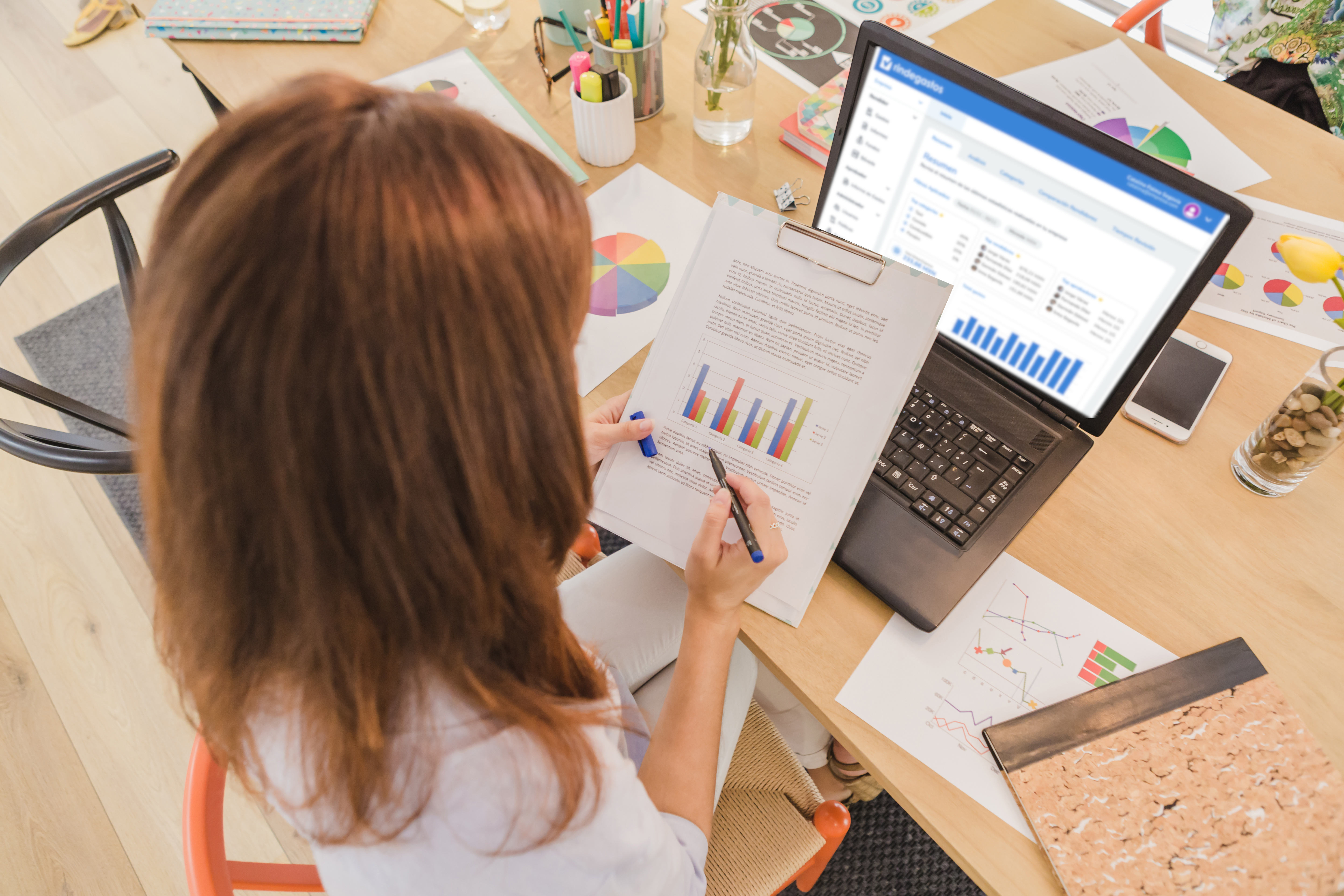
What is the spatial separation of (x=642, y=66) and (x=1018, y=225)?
602 millimetres

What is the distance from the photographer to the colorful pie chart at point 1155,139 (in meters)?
1.05

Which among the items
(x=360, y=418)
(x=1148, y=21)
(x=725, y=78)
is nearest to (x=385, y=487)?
(x=360, y=418)

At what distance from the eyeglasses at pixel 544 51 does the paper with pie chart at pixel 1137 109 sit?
673 millimetres

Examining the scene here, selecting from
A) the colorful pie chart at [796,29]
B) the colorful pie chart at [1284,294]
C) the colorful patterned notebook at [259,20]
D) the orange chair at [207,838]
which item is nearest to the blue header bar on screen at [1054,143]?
the colorful pie chart at [1284,294]

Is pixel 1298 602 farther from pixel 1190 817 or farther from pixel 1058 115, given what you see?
pixel 1058 115

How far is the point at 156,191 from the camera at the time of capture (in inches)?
78.7

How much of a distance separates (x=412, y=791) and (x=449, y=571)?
150mm

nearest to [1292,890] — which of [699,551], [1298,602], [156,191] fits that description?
[1298,602]

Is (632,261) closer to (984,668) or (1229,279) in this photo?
(984,668)

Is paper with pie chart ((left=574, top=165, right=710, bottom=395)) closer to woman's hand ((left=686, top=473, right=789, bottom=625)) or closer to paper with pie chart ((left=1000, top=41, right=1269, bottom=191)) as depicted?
woman's hand ((left=686, top=473, right=789, bottom=625))

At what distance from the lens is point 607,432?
738 mm

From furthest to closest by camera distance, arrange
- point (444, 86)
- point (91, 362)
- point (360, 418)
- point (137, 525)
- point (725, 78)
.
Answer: point (91, 362) → point (137, 525) → point (444, 86) → point (725, 78) → point (360, 418)

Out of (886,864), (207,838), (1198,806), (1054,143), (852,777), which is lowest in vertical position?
(886,864)

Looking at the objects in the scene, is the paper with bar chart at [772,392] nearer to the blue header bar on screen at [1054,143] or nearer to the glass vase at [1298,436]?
the blue header bar on screen at [1054,143]
